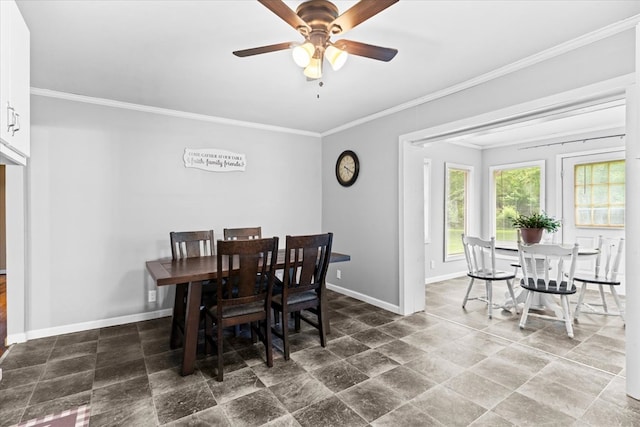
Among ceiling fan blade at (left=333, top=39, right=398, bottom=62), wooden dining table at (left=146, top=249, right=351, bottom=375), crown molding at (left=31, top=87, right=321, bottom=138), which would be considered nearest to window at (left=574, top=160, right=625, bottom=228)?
crown molding at (left=31, top=87, right=321, bottom=138)

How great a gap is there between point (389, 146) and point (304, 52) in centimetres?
228

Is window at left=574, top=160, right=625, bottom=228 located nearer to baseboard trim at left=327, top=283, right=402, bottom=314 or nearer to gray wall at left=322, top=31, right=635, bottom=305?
gray wall at left=322, top=31, right=635, bottom=305

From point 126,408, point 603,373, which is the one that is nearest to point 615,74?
point 603,373

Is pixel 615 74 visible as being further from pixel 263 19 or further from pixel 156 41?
pixel 156 41

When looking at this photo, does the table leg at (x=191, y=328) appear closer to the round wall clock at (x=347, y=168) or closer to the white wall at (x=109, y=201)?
the white wall at (x=109, y=201)

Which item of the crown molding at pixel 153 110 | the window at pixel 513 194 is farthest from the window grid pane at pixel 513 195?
the crown molding at pixel 153 110

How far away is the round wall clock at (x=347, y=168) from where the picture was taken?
434cm

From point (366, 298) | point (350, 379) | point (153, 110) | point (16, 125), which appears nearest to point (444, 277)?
point (366, 298)

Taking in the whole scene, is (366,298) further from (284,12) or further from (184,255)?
(284,12)

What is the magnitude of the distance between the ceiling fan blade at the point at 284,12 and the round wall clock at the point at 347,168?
8.81 feet

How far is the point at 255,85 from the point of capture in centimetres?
309

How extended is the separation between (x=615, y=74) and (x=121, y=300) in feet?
15.5

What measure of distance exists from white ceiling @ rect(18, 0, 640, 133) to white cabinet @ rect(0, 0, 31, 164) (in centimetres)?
34

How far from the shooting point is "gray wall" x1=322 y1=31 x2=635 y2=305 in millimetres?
2275
